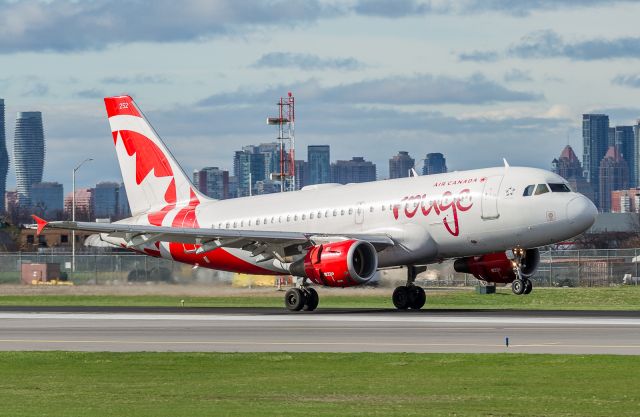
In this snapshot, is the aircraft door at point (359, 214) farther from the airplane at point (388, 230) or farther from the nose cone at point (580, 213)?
the nose cone at point (580, 213)

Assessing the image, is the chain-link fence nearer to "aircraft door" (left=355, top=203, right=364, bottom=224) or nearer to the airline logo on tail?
the airline logo on tail

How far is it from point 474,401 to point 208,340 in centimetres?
1524

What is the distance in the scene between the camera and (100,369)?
2902cm

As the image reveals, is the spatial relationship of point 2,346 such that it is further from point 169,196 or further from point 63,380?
point 169,196

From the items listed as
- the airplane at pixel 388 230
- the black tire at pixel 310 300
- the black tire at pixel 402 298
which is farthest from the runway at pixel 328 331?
the airplane at pixel 388 230

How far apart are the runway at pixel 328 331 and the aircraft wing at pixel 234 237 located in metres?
2.55

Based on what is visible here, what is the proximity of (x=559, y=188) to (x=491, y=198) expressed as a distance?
246cm

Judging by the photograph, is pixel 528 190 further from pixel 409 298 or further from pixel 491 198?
pixel 409 298

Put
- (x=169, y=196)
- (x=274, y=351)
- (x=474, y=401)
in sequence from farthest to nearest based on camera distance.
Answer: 1. (x=169, y=196)
2. (x=274, y=351)
3. (x=474, y=401)

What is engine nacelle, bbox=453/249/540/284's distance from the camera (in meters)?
53.4

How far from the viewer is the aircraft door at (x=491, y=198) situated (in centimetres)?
5047

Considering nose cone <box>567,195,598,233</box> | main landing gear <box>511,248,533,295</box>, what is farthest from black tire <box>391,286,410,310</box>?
nose cone <box>567,195,598,233</box>

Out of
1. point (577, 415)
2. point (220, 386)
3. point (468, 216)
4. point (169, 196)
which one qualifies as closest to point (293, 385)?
point (220, 386)

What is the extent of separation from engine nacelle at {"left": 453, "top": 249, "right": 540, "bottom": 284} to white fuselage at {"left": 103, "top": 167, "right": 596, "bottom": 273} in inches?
74.9
